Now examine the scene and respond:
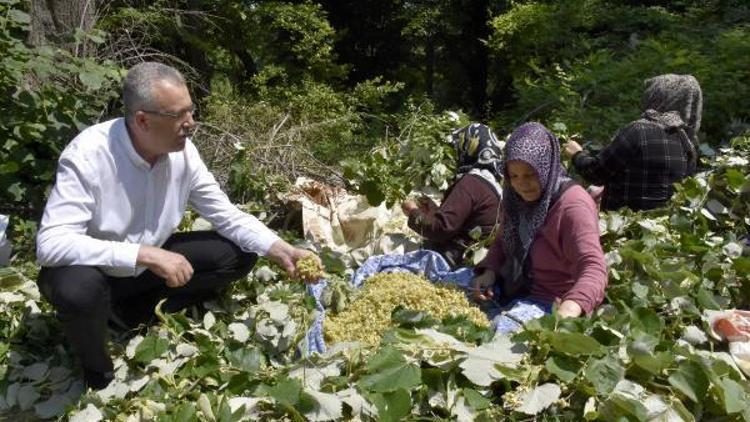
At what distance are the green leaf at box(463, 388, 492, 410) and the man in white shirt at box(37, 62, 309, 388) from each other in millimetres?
934

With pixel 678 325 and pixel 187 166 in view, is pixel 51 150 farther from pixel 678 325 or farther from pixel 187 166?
pixel 678 325

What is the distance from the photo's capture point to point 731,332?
2.47 meters

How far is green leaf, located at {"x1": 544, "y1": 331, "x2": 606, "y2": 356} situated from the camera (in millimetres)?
2055

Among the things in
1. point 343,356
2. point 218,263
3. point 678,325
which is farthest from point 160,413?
point 678,325

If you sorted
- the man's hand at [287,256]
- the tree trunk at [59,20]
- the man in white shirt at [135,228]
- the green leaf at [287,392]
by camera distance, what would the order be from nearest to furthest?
the green leaf at [287,392], the man in white shirt at [135,228], the man's hand at [287,256], the tree trunk at [59,20]

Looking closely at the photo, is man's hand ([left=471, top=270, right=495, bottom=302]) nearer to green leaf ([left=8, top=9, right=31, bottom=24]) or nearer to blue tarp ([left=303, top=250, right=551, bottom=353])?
blue tarp ([left=303, top=250, right=551, bottom=353])

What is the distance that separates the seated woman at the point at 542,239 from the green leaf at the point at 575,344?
0.30m

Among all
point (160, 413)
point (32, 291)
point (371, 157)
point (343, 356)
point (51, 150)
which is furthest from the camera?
point (371, 157)

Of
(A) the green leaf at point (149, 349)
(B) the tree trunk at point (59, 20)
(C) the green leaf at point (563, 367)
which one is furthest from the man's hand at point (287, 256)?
(B) the tree trunk at point (59, 20)

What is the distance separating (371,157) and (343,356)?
6.49 ft

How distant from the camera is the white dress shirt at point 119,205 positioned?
7.83 feet

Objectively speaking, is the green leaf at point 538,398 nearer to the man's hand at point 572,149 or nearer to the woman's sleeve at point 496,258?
the woman's sleeve at point 496,258

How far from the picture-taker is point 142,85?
95.9 inches

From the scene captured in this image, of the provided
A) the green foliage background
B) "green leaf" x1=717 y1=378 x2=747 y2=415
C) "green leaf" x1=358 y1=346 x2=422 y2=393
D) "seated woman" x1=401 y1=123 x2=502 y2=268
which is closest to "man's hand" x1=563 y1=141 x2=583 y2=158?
the green foliage background
